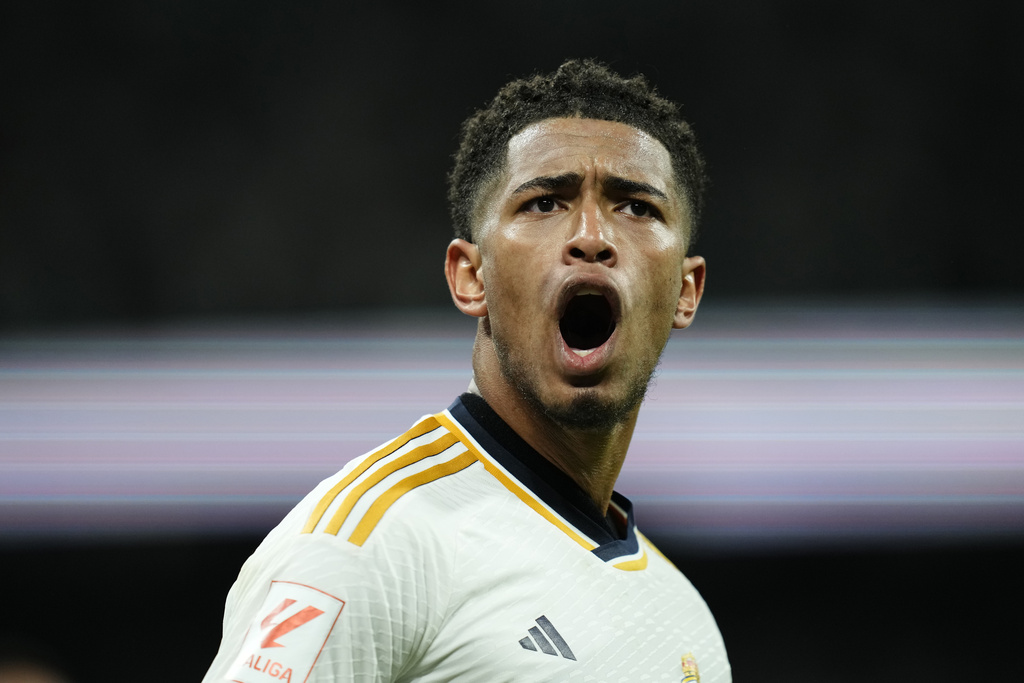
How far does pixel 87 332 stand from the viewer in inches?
165

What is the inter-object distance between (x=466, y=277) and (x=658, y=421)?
8.47ft

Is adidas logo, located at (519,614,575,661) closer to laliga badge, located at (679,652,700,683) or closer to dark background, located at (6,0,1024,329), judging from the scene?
laliga badge, located at (679,652,700,683)

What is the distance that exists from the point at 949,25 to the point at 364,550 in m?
4.25

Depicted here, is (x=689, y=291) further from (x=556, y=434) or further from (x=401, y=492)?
(x=401, y=492)

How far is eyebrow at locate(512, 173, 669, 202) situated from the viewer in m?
1.58

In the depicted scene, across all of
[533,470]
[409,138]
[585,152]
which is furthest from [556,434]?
[409,138]

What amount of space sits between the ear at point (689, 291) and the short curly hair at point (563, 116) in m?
0.06

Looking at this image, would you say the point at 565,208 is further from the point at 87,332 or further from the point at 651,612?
the point at 87,332

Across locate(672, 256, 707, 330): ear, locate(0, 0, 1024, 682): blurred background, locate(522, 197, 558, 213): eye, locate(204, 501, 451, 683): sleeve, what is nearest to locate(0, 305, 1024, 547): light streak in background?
locate(0, 0, 1024, 682): blurred background

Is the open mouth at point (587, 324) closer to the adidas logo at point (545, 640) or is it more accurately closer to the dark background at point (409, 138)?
the adidas logo at point (545, 640)

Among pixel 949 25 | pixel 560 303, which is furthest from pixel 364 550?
pixel 949 25

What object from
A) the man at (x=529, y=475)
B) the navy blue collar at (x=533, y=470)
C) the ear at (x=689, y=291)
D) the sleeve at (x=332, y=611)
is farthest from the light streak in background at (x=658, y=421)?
the sleeve at (x=332, y=611)

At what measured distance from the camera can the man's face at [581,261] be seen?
150 centimetres

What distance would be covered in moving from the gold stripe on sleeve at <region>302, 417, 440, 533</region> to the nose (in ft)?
1.16
